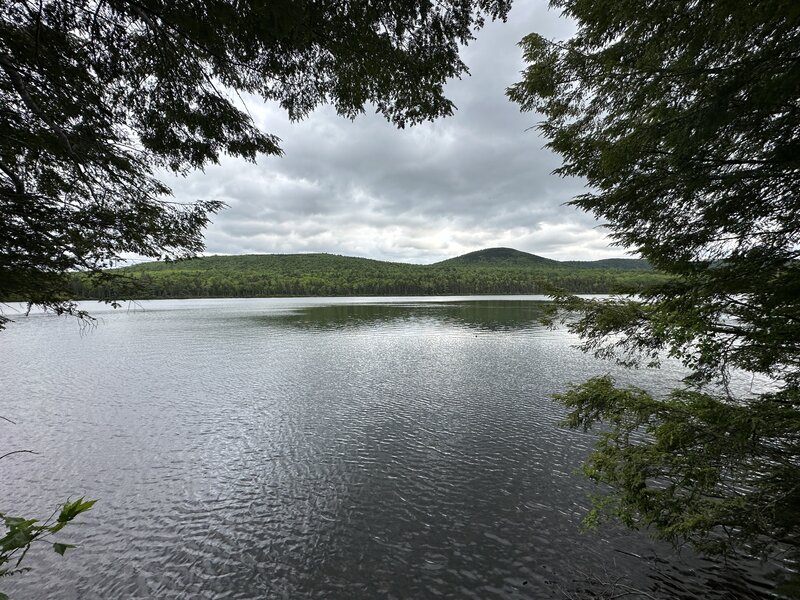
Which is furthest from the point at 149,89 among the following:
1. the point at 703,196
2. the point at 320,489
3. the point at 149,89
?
the point at 320,489

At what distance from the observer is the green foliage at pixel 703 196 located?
4.27 m

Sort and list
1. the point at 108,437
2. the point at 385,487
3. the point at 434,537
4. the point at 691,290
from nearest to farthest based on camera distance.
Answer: the point at 691,290, the point at 434,537, the point at 385,487, the point at 108,437

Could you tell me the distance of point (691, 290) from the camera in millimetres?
5828

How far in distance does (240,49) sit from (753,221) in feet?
26.3

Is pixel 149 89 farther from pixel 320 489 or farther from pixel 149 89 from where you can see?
pixel 320 489

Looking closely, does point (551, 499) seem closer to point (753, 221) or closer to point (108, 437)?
point (753, 221)

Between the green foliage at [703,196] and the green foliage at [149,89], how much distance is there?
2543 mm

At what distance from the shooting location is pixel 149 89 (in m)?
5.77

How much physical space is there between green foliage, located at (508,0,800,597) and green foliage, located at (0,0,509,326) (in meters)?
2.54

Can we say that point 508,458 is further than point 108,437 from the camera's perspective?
No

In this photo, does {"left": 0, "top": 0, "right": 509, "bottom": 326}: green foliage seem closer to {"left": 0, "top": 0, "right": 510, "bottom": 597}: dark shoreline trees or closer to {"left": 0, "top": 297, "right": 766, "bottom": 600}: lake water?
{"left": 0, "top": 0, "right": 510, "bottom": 597}: dark shoreline trees

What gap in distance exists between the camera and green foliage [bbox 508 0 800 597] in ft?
14.0

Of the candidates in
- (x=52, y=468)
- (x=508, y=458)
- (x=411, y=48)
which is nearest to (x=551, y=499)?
(x=508, y=458)

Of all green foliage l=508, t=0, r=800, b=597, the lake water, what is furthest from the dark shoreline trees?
the lake water
